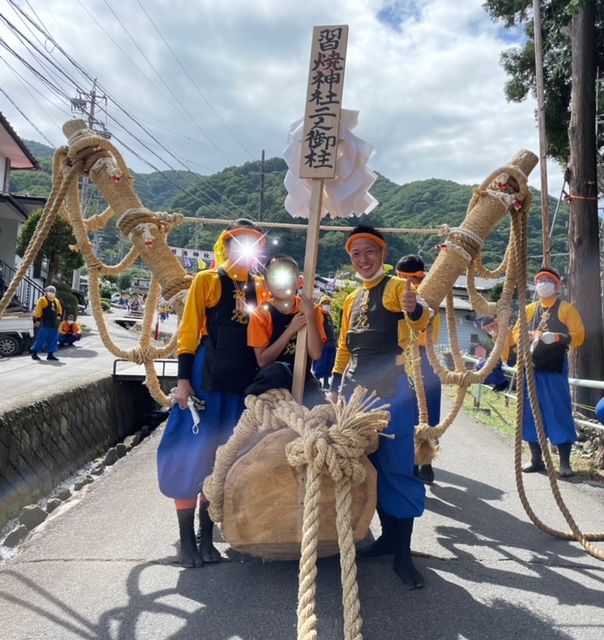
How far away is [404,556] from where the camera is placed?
9.27 ft

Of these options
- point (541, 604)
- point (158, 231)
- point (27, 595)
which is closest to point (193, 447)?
point (27, 595)

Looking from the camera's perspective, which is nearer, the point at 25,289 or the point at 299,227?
the point at 299,227

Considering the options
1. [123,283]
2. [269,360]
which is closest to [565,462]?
[269,360]

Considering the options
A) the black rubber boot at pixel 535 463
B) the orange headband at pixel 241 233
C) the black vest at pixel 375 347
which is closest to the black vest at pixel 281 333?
the black vest at pixel 375 347

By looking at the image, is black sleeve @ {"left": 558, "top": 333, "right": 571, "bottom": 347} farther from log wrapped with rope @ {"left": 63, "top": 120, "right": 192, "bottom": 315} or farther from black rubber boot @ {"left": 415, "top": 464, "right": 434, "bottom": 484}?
log wrapped with rope @ {"left": 63, "top": 120, "right": 192, "bottom": 315}

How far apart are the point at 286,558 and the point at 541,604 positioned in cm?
130

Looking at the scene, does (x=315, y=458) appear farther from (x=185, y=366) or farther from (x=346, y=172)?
(x=346, y=172)

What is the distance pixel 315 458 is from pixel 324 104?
Result: 6.24ft

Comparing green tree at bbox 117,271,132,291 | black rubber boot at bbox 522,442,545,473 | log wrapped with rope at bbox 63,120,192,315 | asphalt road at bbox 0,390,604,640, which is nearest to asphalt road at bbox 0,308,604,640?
asphalt road at bbox 0,390,604,640

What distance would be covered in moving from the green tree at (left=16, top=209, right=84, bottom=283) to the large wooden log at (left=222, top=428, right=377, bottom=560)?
1743cm

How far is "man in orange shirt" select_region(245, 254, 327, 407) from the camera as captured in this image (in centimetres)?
269

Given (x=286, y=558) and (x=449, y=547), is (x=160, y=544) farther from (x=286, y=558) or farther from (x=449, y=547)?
(x=449, y=547)

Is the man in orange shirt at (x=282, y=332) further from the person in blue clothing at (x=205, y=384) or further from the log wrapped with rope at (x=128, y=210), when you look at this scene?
the log wrapped with rope at (x=128, y=210)

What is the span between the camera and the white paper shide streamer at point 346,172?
2959mm
